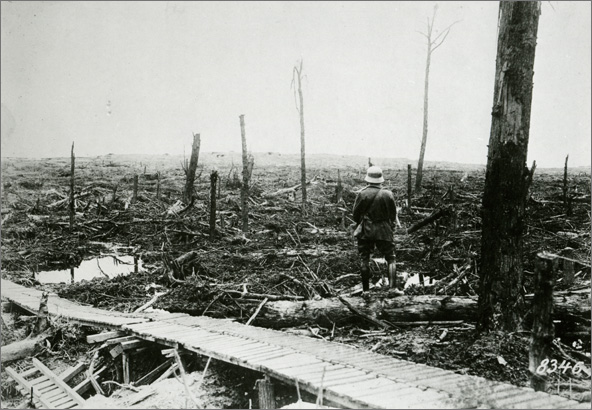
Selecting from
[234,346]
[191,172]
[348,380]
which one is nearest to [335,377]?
[348,380]

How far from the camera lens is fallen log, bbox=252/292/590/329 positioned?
716 centimetres

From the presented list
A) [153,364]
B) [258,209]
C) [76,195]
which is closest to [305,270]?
[153,364]

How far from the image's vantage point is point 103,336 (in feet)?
23.1

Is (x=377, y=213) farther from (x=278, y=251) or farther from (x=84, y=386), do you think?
(x=278, y=251)

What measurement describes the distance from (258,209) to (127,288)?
1132 centimetres

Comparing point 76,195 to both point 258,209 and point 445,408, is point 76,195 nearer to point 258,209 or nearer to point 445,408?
point 258,209

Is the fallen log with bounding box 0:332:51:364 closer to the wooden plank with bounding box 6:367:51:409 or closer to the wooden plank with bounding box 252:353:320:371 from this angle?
the wooden plank with bounding box 6:367:51:409

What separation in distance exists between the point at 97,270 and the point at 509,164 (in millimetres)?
11511

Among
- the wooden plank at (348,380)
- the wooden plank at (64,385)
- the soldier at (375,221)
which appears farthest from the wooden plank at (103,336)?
the soldier at (375,221)

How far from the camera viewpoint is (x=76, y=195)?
76.1 ft

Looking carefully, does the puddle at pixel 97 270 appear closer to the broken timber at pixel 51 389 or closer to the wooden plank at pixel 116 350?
the broken timber at pixel 51 389

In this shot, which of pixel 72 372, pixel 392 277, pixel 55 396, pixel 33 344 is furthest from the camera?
pixel 392 277

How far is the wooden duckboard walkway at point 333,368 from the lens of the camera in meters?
4.23

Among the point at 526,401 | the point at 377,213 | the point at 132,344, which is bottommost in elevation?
the point at 132,344
